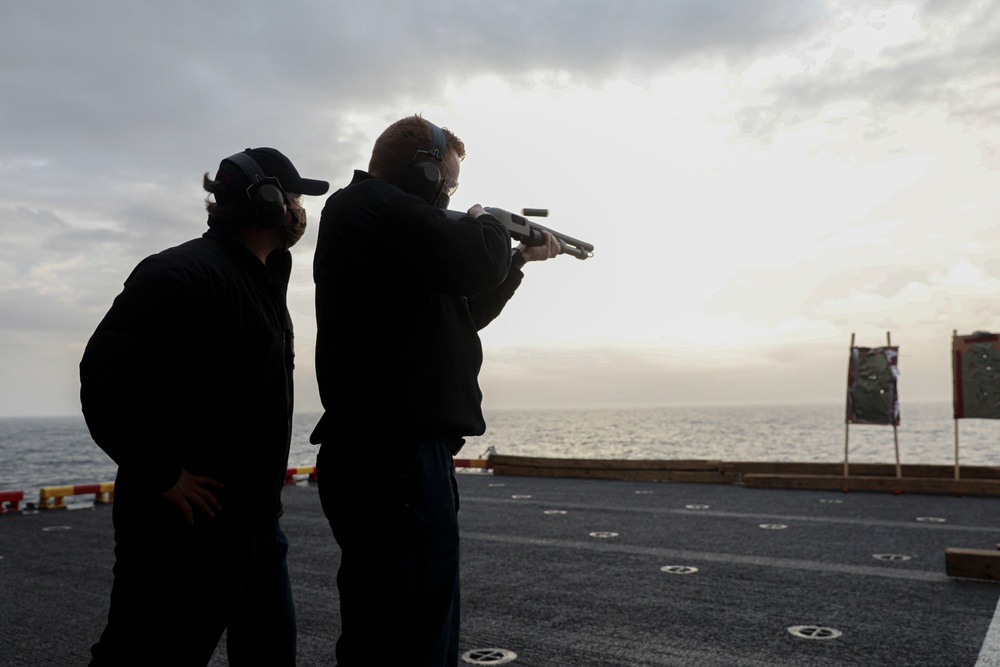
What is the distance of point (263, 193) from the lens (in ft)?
7.14

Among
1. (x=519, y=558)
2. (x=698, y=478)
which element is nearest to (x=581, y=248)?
(x=519, y=558)

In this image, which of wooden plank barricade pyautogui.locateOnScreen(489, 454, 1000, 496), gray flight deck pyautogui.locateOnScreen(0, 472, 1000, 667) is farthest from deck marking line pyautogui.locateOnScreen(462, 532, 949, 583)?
wooden plank barricade pyautogui.locateOnScreen(489, 454, 1000, 496)

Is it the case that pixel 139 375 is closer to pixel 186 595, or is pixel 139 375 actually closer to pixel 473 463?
pixel 186 595

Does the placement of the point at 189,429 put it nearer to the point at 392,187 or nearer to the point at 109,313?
the point at 109,313

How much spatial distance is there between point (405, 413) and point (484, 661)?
2.50m

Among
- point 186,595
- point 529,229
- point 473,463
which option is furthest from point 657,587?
point 473,463

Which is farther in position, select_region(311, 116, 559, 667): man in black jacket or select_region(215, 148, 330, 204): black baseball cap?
select_region(215, 148, 330, 204): black baseball cap

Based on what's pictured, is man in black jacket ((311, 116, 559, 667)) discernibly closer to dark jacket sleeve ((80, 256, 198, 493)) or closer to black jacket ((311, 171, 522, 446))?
black jacket ((311, 171, 522, 446))

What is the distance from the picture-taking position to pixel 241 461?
2.01 metres

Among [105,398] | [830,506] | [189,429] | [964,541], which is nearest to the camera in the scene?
[105,398]

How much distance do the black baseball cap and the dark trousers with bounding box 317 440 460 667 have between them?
2.92 feet

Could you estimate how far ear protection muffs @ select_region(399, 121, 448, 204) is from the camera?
2043mm

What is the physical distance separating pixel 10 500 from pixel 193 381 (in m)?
10.9

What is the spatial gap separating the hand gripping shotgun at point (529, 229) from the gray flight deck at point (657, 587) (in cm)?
135
